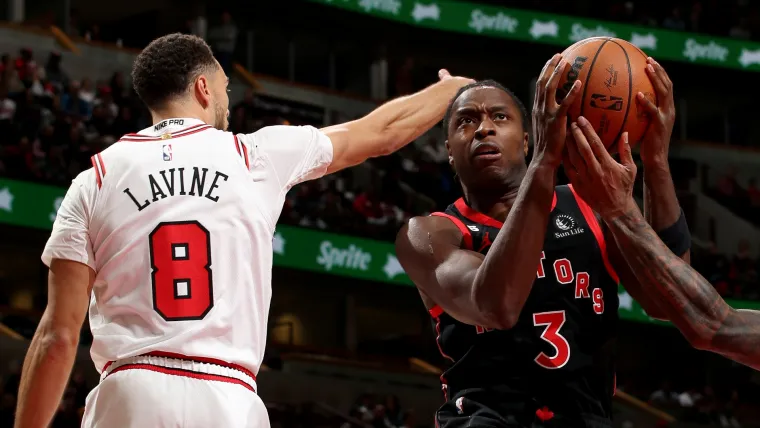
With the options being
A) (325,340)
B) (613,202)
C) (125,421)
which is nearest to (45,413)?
(125,421)

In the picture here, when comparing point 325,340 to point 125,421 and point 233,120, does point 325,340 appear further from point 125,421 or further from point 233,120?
point 125,421

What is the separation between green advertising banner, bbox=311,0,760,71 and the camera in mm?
22672

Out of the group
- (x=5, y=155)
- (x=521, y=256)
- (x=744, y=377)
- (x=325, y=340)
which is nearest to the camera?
(x=521, y=256)

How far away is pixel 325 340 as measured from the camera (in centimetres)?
2078

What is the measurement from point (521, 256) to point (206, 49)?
1425 millimetres

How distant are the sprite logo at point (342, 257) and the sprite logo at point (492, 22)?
795 centimetres

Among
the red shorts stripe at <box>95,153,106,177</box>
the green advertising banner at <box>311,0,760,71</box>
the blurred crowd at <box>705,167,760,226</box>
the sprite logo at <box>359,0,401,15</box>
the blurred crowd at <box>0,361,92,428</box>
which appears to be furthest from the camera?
the blurred crowd at <box>705,167,760,226</box>

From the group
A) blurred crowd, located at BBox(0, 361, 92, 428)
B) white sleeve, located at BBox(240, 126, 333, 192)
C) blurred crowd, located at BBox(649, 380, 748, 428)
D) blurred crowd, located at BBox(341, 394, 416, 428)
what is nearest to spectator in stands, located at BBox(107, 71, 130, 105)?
blurred crowd, located at BBox(0, 361, 92, 428)

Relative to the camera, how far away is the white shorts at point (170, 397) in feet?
11.2

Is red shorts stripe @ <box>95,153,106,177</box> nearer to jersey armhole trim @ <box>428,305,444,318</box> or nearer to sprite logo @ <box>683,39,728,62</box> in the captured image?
jersey armhole trim @ <box>428,305,444,318</box>

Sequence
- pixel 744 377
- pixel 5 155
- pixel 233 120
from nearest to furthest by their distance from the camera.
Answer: pixel 5 155
pixel 233 120
pixel 744 377

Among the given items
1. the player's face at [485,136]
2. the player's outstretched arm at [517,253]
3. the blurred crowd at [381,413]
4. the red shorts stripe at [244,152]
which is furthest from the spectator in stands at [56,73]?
the player's outstretched arm at [517,253]

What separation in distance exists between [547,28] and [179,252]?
21.6 metres

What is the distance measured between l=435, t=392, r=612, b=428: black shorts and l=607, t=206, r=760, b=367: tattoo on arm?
0.63 m
